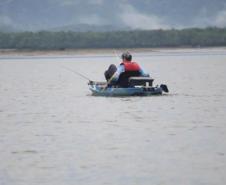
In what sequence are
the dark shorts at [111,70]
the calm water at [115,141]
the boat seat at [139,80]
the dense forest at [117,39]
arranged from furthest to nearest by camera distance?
the dense forest at [117,39] → the dark shorts at [111,70] → the boat seat at [139,80] → the calm water at [115,141]

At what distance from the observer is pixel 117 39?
16312 centimetres

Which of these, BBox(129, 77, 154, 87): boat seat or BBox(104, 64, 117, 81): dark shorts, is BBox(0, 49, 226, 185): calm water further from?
→ BBox(104, 64, 117, 81): dark shorts

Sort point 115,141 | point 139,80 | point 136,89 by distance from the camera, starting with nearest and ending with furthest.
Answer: point 115,141 < point 139,80 < point 136,89

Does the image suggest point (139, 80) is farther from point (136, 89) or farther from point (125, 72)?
point (125, 72)

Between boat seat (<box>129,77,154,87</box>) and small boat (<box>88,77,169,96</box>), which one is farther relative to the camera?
small boat (<box>88,77,169,96</box>)

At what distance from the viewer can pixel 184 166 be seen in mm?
14797

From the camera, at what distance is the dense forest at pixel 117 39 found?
498 feet

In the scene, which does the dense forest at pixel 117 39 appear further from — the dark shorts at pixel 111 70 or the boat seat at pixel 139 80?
the boat seat at pixel 139 80

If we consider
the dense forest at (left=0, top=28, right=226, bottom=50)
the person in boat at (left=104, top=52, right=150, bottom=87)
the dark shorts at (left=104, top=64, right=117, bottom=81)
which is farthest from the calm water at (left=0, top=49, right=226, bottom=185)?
the dense forest at (left=0, top=28, right=226, bottom=50)

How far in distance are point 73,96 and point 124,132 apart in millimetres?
13836

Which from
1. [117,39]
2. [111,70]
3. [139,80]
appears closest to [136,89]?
[139,80]

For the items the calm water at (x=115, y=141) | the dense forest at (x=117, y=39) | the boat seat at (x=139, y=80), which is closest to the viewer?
the calm water at (x=115, y=141)

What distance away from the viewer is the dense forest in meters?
152

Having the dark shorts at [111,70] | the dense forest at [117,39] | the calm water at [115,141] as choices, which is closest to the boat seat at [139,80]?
the calm water at [115,141]
